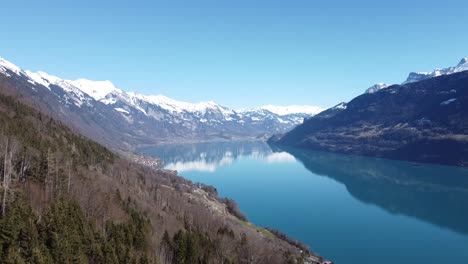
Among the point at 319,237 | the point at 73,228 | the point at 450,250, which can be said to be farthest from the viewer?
the point at 319,237

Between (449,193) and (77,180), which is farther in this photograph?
(449,193)

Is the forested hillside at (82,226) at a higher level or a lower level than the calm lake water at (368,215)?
higher

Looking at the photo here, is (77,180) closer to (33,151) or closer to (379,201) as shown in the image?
(33,151)

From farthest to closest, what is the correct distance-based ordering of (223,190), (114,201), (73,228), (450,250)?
(223,190) < (450,250) < (114,201) < (73,228)

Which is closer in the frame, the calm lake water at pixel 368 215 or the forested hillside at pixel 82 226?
the forested hillside at pixel 82 226

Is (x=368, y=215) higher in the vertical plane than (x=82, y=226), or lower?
lower

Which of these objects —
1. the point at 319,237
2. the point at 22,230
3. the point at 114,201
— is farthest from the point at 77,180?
the point at 319,237

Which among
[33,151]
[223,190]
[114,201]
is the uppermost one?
[33,151]

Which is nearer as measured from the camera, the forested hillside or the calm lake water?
the forested hillside

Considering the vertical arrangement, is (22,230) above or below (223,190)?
above

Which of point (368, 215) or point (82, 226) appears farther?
point (368, 215)

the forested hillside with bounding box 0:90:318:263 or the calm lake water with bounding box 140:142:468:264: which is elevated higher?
the forested hillside with bounding box 0:90:318:263
